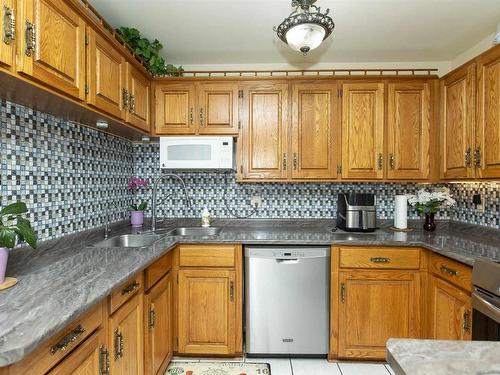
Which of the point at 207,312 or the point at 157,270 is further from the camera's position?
the point at 207,312

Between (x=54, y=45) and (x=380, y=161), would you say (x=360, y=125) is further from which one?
(x=54, y=45)

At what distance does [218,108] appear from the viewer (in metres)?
2.47

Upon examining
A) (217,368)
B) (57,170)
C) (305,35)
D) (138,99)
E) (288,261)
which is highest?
(305,35)

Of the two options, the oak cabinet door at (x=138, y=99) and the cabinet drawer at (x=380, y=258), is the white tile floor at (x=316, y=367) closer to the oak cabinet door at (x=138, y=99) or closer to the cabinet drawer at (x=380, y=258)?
the cabinet drawer at (x=380, y=258)

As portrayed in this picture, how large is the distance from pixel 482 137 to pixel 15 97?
2699mm

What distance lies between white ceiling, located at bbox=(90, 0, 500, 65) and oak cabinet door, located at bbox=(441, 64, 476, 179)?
1.24 feet

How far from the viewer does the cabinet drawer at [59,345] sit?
0.79 meters

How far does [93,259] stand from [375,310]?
73.4 inches

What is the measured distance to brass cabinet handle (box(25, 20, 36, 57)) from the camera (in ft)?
3.60

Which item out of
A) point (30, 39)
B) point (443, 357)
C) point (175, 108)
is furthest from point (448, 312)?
point (30, 39)

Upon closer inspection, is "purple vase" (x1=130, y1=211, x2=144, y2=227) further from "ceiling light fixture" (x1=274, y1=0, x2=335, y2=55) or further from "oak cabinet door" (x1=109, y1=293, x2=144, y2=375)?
"ceiling light fixture" (x1=274, y1=0, x2=335, y2=55)

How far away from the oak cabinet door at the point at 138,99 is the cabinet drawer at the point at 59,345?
4.41ft

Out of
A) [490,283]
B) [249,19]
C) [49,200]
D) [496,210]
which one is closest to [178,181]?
[49,200]

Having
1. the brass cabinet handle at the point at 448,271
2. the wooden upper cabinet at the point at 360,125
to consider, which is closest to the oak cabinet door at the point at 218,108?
the wooden upper cabinet at the point at 360,125
